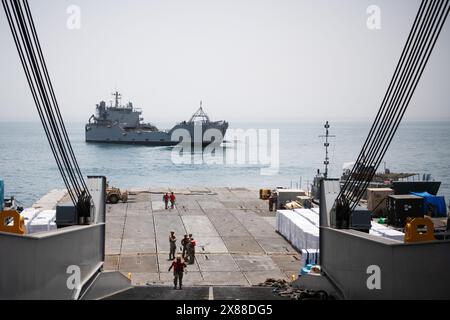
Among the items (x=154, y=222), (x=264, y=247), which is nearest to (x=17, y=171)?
(x=154, y=222)

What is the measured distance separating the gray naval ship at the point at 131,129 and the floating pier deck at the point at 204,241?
93.9m

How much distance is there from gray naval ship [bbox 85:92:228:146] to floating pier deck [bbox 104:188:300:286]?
3699 inches


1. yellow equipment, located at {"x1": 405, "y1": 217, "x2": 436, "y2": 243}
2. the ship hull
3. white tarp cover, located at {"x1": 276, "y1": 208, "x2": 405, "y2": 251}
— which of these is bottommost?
white tarp cover, located at {"x1": 276, "y1": 208, "x2": 405, "y2": 251}

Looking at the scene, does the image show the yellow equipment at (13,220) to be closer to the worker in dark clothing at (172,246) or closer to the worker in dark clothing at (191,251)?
the worker in dark clothing at (191,251)

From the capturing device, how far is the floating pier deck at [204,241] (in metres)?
18.3

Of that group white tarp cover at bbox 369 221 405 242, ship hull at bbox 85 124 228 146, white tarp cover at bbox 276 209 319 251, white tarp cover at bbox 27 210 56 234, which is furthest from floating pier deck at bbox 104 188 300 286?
ship hull at bbox 85 124 228 146

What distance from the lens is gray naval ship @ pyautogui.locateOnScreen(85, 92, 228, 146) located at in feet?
423

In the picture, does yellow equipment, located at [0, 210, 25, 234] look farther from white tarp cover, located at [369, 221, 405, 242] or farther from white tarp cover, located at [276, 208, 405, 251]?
white tarp cover, located at [369, 221, 405, 242]

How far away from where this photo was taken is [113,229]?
25.7 m

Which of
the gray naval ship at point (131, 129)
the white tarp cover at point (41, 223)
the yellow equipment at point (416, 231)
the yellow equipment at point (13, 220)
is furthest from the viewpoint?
the gray naval ship at point (131, 129)

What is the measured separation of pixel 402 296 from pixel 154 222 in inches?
799

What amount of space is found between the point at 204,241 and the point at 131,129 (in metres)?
111

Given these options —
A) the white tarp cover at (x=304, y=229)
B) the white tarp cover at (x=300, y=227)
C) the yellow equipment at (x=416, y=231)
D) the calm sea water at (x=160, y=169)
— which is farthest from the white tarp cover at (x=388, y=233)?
the calm sea water at (x=160, y=169)

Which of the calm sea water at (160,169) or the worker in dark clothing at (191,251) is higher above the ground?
the calm sea water at (160,169)
